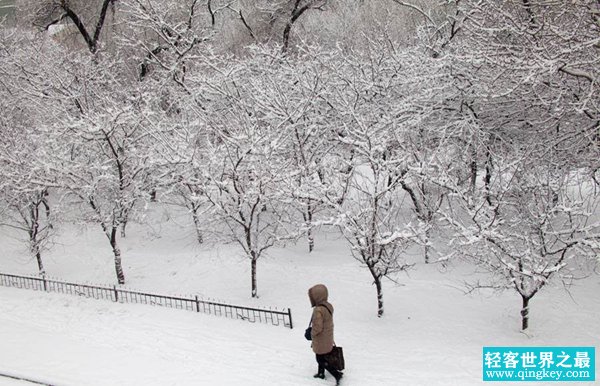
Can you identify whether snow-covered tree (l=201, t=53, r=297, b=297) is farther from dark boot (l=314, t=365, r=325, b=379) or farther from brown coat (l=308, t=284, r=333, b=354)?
brown coat (l=308, t=284, r=333, b=354)

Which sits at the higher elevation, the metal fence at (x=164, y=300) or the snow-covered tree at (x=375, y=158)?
the snow-covered tree at (x=375, y=158)

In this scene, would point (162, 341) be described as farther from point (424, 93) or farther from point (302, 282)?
point (424, 93)

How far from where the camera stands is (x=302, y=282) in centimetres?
1562

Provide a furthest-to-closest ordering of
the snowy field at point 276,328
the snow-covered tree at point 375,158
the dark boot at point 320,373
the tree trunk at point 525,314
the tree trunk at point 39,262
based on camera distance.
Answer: the tree trunk at point 39,262 → the snow-covered tree at point 375,158 → the tree trunk at point 525,314 → the snowy field at point 276,328 → the dark boot at point 320,373

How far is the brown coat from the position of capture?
8.48 metres

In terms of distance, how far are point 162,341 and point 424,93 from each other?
10638 millimetres

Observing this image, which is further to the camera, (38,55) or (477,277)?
(38,55)

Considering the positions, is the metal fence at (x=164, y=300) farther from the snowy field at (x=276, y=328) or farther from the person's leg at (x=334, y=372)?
the person's leg at (x=334, y=372)

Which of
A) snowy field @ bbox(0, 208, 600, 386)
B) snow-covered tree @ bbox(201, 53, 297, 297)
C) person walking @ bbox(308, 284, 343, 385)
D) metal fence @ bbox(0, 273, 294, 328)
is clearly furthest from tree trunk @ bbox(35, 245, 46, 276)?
person walking @ bbox(308, 284, 343, 385)

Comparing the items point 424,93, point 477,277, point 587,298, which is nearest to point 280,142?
point 424,93

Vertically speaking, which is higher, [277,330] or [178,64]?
[178,64]

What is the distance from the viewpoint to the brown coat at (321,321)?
8.48 metres

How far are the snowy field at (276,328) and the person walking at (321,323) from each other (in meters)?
0.66

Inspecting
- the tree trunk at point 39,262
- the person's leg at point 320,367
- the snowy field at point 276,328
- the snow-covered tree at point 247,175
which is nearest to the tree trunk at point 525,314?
the snowy field at point 276,328
